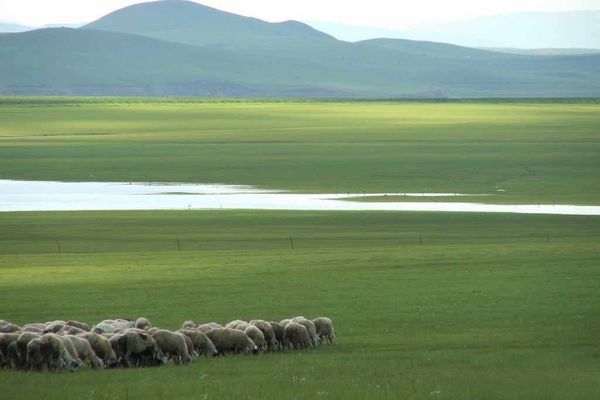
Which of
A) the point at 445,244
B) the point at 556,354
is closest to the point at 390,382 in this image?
the point at 556,354

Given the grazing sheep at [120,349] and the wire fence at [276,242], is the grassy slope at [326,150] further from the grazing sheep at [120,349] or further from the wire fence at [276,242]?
the grazing sheep at [120,349]

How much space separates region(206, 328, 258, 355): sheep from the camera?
17.3 metres

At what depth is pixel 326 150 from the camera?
72438 millimetres

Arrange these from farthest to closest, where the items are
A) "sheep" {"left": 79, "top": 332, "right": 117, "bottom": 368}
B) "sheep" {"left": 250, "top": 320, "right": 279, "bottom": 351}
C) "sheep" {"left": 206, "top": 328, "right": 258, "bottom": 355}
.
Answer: "sheep" {"left": 250, "top": 320, "right": 279, "bottom": 351}, "sheep" {"left": 206, "top": 328, "right": 258, "bottom": 355}, "sheep" {"left": 79, "top": 332, "right": 117, "bottom": 368}

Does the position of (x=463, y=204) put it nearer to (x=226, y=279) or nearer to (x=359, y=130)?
(x=226, y=279)

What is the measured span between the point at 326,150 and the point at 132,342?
186ft

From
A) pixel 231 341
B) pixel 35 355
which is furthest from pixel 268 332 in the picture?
pixel 35 355

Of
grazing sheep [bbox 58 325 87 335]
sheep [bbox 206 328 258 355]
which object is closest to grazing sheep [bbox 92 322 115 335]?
grazing sheep [bbox 58 325 87 335]

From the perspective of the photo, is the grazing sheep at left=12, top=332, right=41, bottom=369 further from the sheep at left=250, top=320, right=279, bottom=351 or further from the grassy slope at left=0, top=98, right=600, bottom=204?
the grassy slope at left=0, top=98, right=600, bottom=204

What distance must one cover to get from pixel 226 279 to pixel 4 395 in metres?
13.6

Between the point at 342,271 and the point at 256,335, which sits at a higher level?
the point at 256,335

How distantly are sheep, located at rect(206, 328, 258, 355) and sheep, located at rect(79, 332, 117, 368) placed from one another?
5.42 ft

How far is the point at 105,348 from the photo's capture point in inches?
632

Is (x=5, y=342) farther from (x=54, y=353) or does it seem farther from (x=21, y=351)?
(x=54, y=353)
